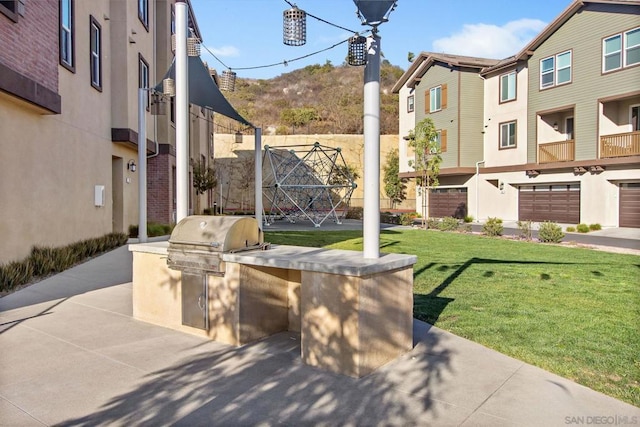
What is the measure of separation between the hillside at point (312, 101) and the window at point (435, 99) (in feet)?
56.7

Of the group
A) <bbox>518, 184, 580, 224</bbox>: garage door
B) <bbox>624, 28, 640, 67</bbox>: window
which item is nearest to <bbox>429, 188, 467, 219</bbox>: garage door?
<bbox>518, 184, 580, 224</bbox>: garage door

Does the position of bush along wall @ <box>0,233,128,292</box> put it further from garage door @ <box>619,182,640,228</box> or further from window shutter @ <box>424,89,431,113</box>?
window shutter @ <box>424,89,431,113</box>

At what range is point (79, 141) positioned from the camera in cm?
1169

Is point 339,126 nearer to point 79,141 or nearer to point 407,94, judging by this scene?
point 407,94

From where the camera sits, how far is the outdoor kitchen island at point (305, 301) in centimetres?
429

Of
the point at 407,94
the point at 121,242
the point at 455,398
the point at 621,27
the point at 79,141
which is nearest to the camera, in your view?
the point at 455,398

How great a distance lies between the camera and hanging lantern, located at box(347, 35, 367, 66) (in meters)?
5.05

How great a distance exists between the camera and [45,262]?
29.7 feet

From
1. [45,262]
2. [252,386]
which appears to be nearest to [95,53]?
[45,262]

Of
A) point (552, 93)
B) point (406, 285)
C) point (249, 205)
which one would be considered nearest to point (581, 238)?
point (552, 93)

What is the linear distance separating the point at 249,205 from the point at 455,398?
127 feet

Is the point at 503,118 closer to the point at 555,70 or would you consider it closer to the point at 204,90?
the point at 555,70

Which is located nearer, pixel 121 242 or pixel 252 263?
pixel 252 263

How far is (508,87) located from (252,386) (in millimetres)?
28438
